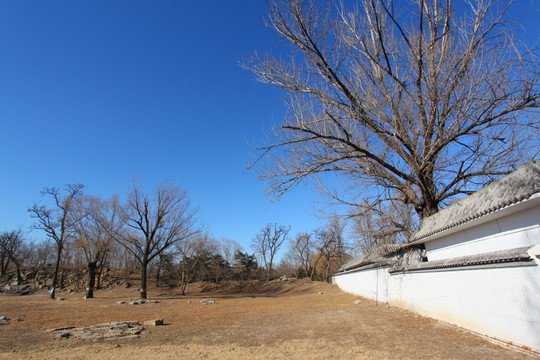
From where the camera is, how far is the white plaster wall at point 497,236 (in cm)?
556

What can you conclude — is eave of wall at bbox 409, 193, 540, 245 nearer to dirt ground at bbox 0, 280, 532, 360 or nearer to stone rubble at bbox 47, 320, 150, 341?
dirt ground at bbox 0, 280, 532, 360

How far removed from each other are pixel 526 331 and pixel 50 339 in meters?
9.05

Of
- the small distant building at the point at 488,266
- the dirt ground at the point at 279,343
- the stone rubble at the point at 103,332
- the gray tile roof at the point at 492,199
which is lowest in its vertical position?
the dirt ground at the point at 279,343

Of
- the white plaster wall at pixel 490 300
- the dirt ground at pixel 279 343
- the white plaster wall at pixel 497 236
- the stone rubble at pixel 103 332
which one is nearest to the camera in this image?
the white plaster wall at pixel 490 300

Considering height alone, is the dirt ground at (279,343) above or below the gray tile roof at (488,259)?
below

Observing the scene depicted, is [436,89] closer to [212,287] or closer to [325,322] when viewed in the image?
[325,322]

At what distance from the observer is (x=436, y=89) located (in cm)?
771

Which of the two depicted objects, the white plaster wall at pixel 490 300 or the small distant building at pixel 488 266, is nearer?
the white plaster wall at pixel 490 300

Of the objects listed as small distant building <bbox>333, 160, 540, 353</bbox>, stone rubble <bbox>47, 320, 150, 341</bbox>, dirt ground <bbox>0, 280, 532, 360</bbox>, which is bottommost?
dirt ground <bbox>0, 280, 532, 360</bbox>

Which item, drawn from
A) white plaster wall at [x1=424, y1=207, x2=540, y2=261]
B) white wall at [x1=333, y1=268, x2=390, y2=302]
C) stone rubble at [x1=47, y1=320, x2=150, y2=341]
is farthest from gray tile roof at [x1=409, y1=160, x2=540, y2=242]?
stone rubble at [x1=47, y1=320, x2=150, y2=341]

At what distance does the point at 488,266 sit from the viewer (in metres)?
5.38

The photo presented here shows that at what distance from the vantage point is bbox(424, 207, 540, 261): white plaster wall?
→ 556 centimetres

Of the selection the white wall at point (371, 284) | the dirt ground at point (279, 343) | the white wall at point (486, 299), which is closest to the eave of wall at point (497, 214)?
the white wall at point (486, 299)

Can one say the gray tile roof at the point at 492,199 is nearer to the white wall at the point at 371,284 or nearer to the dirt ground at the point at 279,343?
the dirt ground at the point at 279,343
